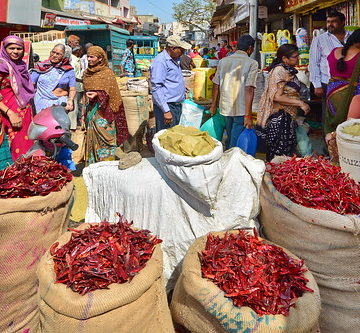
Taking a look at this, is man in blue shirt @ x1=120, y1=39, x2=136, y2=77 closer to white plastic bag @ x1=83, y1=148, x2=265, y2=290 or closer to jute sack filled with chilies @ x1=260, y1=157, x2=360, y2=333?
white plastic bag @ x1=83, y1=148, x2=265, y2=290

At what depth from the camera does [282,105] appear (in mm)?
3861

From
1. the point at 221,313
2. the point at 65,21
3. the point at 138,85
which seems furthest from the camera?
the point at 65,21

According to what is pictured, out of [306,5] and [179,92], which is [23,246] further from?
[306,5]

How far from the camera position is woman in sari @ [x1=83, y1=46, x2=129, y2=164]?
4.33 m

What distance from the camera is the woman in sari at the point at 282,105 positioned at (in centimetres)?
378

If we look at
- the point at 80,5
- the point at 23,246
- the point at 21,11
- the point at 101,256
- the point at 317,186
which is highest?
the point at 80,5

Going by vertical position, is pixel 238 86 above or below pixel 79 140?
above

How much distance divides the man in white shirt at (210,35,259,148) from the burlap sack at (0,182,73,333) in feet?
8.99

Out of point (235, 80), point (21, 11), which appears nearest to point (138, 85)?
point (235, 80)

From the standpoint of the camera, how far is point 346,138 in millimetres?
2701

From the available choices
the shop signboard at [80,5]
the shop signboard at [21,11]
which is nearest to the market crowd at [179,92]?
the shop signboard at [21,11]

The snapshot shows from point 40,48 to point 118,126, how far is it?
23.5ft

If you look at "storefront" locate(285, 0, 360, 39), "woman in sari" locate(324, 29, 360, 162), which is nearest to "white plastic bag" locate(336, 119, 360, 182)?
"woman in sari" locate(324, 29, 360, 162)

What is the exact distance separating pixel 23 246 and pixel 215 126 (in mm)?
3099
